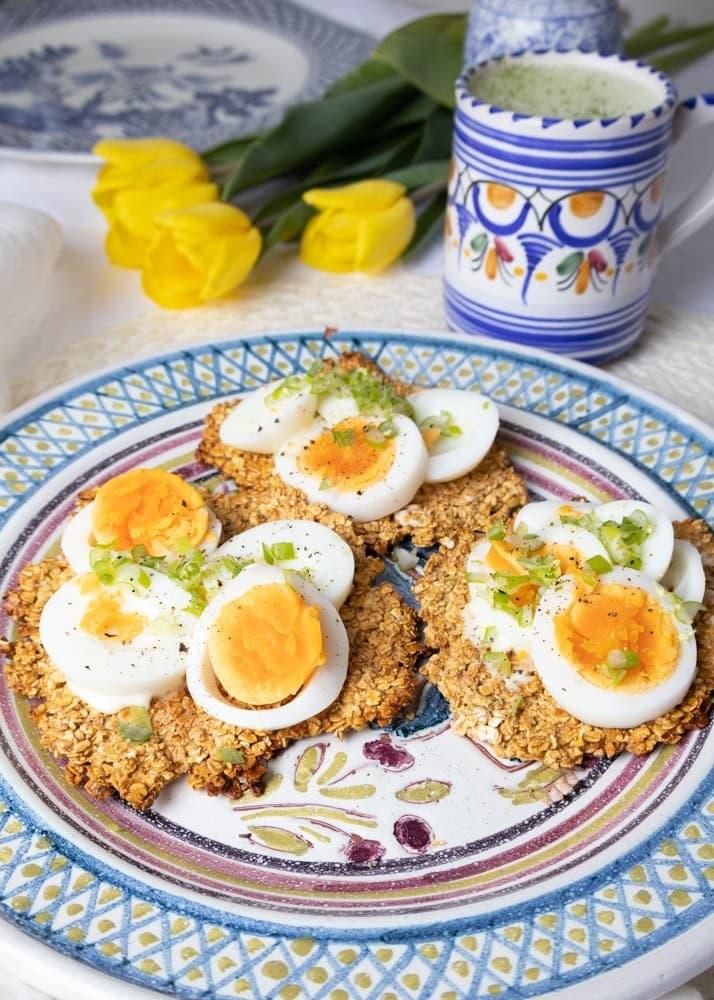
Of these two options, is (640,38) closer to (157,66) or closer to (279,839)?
(157,66)

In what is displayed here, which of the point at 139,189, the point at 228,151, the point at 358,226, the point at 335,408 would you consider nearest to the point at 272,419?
the point at 335,408

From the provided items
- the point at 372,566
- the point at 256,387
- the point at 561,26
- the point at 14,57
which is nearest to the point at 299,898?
the point at 372,566

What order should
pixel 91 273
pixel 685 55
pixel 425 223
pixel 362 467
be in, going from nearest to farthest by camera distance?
pixel 362 467, pixel 91 273, pixel 425 223, pixel 685 55

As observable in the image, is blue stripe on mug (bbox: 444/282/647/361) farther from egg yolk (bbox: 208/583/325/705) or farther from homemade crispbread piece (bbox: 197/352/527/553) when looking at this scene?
egg yolk (bbox: 208/583/325/705)

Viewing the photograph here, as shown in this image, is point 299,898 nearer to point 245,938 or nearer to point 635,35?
point 245,938

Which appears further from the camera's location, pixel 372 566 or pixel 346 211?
pixel 346 211

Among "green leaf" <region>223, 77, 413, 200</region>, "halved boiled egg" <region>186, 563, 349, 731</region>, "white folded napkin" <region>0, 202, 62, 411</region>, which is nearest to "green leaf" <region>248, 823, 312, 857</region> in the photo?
"halved boiled egg" <region>186, 563, 349, 731</region>
